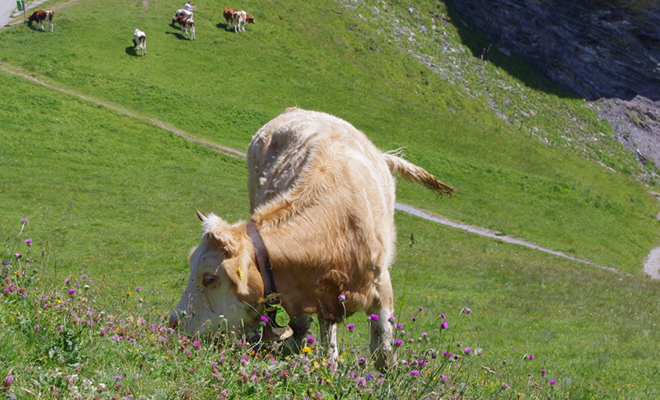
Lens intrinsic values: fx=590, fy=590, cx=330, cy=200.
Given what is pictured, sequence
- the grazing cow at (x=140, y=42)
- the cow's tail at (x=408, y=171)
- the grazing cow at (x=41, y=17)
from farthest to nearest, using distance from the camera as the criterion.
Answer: the grazing cow at (x=140, y=42) → the grazing cow at (x=41, y=17) → the cow's tail at (x=408, y=171)

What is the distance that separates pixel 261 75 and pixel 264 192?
3670 centimetres

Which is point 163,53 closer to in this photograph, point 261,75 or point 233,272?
point 261,75

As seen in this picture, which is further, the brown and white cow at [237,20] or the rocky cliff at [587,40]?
the rocky cliff at [587,40]

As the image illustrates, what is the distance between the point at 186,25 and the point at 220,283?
4111 cm

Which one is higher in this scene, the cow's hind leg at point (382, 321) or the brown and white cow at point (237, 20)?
the cow's hind leg at point (382, 321)

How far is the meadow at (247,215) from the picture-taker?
4.23 meters

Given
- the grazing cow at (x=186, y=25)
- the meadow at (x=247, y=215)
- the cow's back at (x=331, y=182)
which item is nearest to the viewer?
the meadow at (x=247, y=215)

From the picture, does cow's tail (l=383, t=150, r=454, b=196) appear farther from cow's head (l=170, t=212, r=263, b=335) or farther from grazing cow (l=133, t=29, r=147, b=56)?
grazing cow (l=133, t=29, r=147, b=56)

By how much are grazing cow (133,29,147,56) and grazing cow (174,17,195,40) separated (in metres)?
3.70

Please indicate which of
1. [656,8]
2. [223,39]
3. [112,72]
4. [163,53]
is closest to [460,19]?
[656,8]

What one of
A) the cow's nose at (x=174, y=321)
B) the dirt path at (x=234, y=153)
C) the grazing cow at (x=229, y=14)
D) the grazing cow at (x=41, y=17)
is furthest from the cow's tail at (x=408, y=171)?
the grazing cow at (x=229, y=14)

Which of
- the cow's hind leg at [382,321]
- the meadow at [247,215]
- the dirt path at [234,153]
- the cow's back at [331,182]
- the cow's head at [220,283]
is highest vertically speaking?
the cow's back at [331,182]

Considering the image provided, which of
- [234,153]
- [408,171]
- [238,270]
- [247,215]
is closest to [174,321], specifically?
[238,270]

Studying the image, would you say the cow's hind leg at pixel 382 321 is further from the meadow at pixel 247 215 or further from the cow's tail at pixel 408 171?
the cow's tail at pixel 408 171
